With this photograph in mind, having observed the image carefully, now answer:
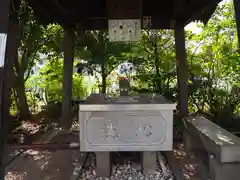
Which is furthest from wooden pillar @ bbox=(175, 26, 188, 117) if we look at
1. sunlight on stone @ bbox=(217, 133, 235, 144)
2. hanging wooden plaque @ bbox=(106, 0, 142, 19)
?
sunlight on stone @ bbox=(217, 133, 235, 144)

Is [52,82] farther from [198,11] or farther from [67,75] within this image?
[198,11]

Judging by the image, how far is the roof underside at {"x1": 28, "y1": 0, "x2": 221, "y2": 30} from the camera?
3.36 meters

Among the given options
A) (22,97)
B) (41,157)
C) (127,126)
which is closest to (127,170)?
(127,126)

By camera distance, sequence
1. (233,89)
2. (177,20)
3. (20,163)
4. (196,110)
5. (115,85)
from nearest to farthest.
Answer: (20,163)
(177,20)
(233,89)
(196,110)
(115,85)

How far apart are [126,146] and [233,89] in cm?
321

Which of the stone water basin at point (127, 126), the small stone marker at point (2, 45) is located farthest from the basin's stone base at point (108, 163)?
the small stone marker at point (2, 45)

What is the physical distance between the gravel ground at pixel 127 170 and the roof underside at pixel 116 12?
1806mm

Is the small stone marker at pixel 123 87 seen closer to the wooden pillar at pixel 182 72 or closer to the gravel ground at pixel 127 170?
the gravel ground at pixel 127 170

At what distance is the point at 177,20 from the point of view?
4.07m

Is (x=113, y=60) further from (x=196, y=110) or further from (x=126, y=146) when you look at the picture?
(x=126, y=146)

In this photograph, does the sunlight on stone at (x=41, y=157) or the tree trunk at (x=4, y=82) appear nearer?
the tree trunk at (x=4, y=82)

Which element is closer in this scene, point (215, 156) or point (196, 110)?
point (215, 156)

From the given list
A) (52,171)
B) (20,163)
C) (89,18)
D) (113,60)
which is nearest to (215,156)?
(52,171)

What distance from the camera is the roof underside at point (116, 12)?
3.36 meters
